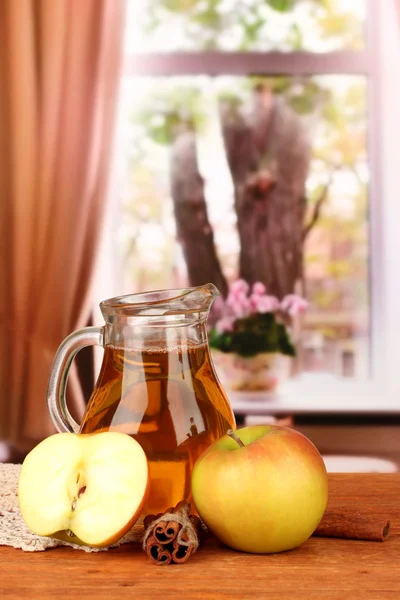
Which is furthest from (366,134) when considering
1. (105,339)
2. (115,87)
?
(105,339)

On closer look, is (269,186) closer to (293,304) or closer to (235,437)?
(293,304)

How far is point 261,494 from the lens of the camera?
0.54m

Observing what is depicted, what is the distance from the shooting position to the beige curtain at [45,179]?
97.4 inches

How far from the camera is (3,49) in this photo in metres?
2.53

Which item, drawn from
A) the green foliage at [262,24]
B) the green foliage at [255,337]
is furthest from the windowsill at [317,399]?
the green foliage at [262,24]

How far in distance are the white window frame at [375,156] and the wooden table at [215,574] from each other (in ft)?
7.32

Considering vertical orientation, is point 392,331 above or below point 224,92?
below

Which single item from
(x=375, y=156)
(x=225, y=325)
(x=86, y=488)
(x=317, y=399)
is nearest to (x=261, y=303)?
(x=225, y=325)

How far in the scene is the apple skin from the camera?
0.54m

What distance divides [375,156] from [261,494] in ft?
7.99

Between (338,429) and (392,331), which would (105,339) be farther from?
(392,331)

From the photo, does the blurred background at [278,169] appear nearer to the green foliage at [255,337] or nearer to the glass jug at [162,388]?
the green foliage at [255,337]

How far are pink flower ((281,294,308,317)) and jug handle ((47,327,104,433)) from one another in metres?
2.14

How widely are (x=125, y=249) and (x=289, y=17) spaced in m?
1.04
